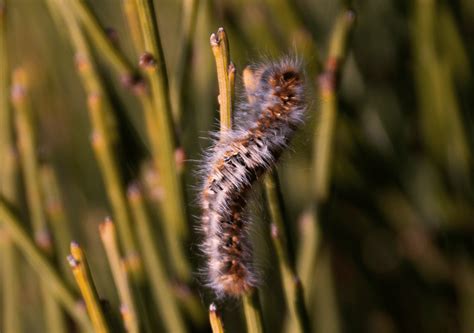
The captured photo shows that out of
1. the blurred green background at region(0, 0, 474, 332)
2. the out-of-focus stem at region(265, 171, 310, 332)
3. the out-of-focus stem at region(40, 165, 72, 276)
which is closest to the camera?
the out-of-focus stem at region(265, 171, 310, 332)

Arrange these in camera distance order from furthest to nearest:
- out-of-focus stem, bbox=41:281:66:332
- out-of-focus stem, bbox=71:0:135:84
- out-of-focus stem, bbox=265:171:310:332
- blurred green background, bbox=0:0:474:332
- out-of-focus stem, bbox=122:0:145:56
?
blurred green background, bbox=0:0:474:332 < out-of-focus stem, bbox=41:281:66:332 < out-of-focus stem, bbox=122:0:145:56 < out-of-focus stem, bbox=71:0:135:84 < out-of-focus stem, bbox=265:171:310:332

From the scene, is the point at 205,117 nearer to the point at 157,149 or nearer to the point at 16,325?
the point at 157,149

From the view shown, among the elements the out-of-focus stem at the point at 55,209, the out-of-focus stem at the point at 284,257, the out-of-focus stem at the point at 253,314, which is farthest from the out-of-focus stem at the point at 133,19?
the out-of-focus stem at the point at 253,314

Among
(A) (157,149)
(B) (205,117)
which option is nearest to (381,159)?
(B) (205,117)

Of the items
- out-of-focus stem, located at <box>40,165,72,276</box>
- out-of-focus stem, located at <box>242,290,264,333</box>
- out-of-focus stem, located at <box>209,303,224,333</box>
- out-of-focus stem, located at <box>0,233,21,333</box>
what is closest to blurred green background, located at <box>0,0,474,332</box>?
out-of-focus stem, located at <box>40,165,72,276</box>

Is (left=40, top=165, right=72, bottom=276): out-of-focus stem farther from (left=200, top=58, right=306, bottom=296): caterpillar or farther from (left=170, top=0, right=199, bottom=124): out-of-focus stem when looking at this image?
(left=200, top=58, right=306, bottom=296): caterpillar
